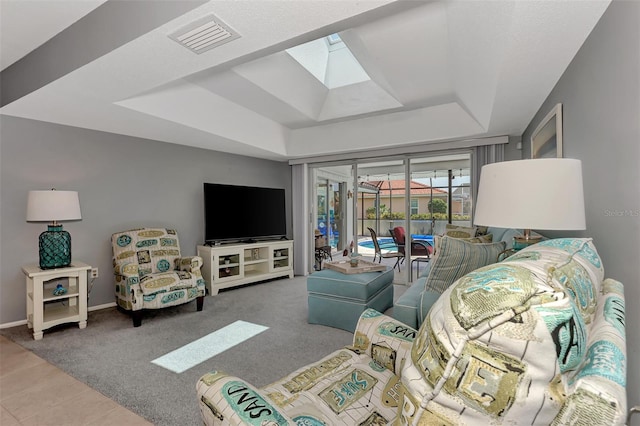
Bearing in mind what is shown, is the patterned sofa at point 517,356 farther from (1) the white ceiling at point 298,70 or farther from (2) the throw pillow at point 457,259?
(1) the white ceiling at point 298,70

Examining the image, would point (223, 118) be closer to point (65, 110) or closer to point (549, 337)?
point (65, 110)

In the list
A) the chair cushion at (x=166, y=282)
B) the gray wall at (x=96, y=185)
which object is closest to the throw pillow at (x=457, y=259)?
the chair cushion at (x=166, y=282)

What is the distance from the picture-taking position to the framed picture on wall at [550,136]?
2.12 meters

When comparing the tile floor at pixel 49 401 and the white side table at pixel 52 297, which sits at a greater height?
the white side table at pixel 52 297

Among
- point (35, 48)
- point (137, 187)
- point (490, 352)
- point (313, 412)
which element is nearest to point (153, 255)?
point (137, 187)

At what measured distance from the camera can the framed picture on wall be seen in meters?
2.12

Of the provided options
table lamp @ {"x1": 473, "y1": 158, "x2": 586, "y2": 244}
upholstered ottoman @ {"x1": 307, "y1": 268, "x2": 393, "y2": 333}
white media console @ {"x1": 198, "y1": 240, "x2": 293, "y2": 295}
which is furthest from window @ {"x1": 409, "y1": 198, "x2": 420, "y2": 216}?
table lamp @ {"x1": 473, "y1": 158, "x2": 586, "y2": 244}

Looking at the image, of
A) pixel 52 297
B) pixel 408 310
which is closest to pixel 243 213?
pixel 52 297

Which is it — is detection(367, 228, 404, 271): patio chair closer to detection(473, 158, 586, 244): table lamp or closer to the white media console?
the white media console

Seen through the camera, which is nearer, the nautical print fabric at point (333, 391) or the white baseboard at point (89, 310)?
the nautical print fabric at point (333, 391)

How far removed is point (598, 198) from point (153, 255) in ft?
13.1

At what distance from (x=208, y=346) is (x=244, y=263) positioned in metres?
2.09

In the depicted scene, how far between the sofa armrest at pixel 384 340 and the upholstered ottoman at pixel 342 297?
1237mm

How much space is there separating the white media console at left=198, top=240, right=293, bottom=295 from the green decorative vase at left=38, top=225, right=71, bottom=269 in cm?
160
